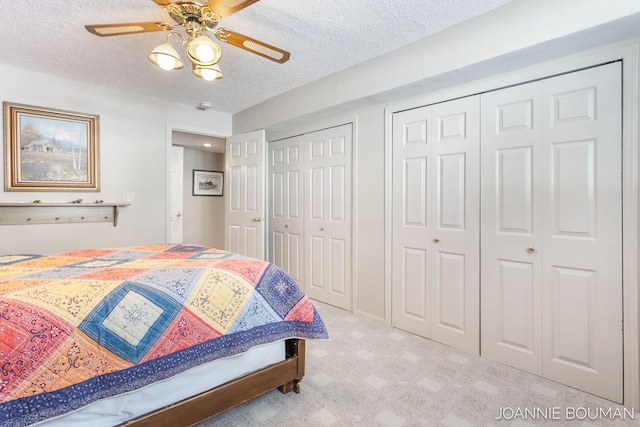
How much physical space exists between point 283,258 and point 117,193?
2.01 m

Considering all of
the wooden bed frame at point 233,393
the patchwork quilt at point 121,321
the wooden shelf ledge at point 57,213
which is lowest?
the wooden bed frame at point 233,393

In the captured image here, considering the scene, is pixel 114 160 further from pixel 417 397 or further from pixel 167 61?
pixel 417 397

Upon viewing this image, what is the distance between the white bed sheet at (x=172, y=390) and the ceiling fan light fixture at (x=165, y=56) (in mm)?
1696

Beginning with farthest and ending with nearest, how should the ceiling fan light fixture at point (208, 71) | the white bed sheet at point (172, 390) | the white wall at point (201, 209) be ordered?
the white wall at point (201, 209) → the ceiling fan light fixture at point (208, 71) → the white bed sheet at point (172, 390)

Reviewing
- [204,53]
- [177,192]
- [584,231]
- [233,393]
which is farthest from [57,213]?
[584,231]

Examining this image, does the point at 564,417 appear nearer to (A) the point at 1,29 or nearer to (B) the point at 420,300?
(B) the point at 420,300

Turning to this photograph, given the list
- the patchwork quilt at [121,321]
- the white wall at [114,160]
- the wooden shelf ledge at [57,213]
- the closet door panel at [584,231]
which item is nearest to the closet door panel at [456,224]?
the closet door panel at [584,231]

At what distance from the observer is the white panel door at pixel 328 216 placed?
330 centimetres

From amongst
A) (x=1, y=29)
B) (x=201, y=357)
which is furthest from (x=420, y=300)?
(x=1, y=29)

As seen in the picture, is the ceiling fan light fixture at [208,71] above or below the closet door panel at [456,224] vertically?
above

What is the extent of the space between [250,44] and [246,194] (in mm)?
2351

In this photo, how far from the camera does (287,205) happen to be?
3.96 m

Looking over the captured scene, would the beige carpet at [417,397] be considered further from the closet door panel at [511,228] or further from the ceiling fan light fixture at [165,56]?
the ceiling fan light fixture at [165,56]

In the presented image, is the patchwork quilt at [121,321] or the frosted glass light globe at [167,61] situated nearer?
the patchwork quilt at [121,321]
